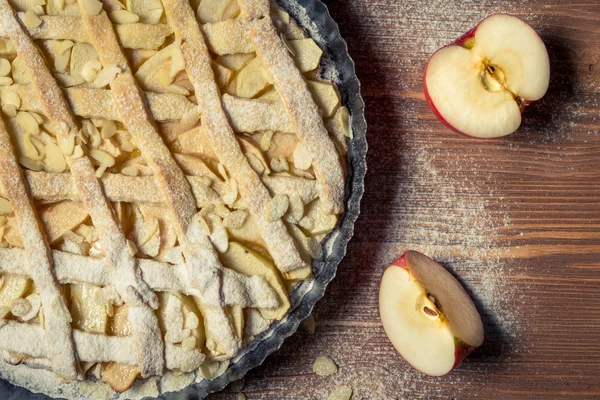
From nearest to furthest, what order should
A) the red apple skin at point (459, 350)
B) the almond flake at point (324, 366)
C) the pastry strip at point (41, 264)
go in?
the pastry strip at point (41, 264)
the red apple skin at point (459, 350)
the almond flake at point (324, 366)

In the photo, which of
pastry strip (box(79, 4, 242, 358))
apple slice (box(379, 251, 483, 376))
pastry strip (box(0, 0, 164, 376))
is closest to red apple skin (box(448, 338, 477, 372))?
apple slice (box(379, 251, 483, 376))

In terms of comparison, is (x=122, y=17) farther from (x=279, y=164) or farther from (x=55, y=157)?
(x=279, y=164)

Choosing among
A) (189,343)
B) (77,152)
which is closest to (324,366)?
(189,343)

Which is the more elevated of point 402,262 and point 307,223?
point 307,223

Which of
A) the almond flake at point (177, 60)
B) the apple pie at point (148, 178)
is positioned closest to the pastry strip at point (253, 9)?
the apple pie at point (148, 178)

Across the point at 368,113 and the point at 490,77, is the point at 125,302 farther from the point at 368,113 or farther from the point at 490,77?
the point at 490,77

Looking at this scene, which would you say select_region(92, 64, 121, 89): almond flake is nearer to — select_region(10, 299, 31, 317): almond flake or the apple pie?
the apple pie

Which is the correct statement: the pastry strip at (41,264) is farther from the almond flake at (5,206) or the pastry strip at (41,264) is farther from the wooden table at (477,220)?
the wooden table at (477,220)
